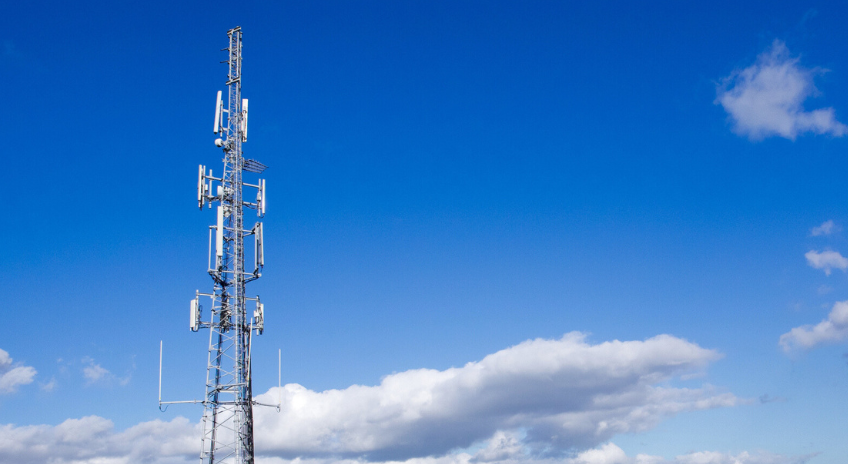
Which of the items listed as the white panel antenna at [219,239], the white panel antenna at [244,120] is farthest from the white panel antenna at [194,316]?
the white panel antenna at [244,120]

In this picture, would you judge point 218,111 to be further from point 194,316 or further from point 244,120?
point 194,316

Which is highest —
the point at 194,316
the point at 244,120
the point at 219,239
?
the point at 244,120

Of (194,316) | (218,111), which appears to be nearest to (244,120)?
(218,111)

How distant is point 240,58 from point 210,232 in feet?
69.1

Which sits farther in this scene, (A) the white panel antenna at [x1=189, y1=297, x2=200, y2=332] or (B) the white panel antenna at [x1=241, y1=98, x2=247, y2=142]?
(B) the white panel antenna at [x1=241, y1=98, x2=247, y2=142]

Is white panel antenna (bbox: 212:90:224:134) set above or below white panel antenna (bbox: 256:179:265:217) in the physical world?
above

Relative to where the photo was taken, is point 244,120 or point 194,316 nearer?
point 194,316

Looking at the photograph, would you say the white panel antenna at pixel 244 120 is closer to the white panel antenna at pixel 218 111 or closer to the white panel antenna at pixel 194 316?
the white panel antenna at pixel 218 111

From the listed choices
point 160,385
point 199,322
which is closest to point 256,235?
point 199,322

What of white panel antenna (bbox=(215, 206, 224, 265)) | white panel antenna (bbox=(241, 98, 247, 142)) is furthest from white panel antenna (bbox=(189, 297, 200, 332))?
white panel antenna (bbox=(241, 98, 247, 142))

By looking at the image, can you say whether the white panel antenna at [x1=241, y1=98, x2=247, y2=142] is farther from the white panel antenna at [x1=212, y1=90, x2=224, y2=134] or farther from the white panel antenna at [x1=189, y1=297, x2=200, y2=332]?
the white panel antenna at [x1=189, y1=297, x2=200, y2=332]

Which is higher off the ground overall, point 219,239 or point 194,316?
point 219,239

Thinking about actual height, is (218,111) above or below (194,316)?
above

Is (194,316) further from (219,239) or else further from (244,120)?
(244,120)
